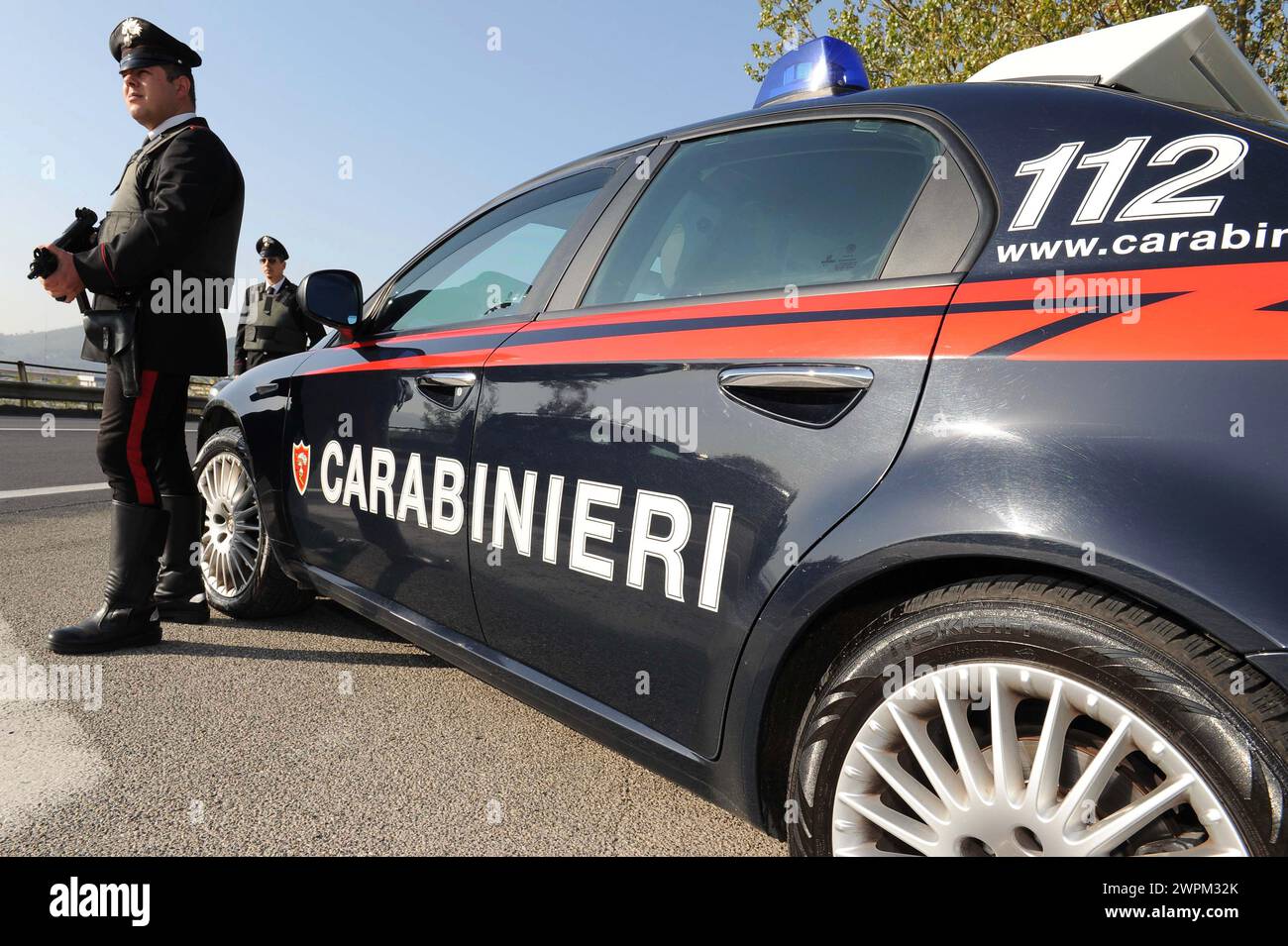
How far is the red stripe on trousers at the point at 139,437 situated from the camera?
2.88 m

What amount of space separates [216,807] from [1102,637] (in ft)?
6.07

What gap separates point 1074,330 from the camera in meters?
1.14

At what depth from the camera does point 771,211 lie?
1.79 metres

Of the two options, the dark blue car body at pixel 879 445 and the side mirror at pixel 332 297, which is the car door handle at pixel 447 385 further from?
the side mirror at pixel 332 297

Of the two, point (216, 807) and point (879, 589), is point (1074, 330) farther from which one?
point (216, 807)

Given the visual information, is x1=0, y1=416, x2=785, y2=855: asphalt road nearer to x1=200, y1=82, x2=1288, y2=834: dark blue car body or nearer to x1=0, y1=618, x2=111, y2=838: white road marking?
x1=0, y1=618, x2=111, y2=838: white road marking

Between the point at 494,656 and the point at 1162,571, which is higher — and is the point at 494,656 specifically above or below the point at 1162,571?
below

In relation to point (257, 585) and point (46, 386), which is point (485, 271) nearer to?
point (257, 585)

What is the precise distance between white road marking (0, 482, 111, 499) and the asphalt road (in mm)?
3078

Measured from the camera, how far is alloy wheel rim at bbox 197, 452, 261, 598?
3127mm

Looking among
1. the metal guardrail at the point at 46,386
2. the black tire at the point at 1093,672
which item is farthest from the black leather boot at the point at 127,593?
the metal guardrail at the point at 46,386

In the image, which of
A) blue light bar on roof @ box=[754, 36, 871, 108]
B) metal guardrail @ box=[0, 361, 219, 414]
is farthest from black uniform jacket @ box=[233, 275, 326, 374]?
metal guardrail @ box=[0, 361, 219, 414]

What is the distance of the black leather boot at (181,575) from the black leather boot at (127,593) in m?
0.26
